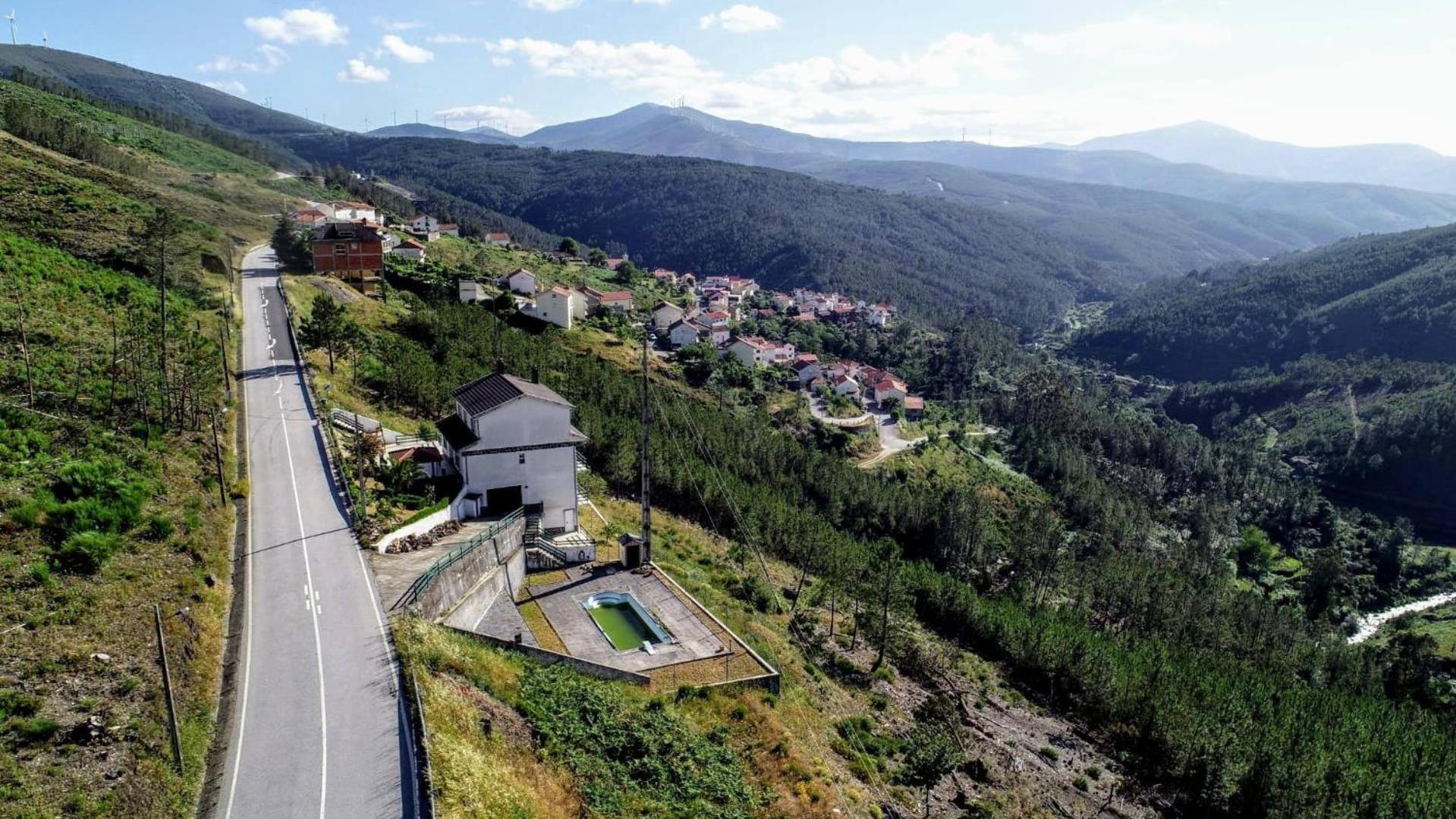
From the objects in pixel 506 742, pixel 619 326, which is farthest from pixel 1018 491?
pixel 506 742

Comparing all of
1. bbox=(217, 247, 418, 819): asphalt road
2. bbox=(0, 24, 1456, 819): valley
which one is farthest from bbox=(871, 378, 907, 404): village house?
bbox=(217, 247, 418, 819): asphalt road

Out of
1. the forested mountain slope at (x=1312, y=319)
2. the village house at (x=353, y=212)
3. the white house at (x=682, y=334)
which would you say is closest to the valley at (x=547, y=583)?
the village house at (x=353, y=212)

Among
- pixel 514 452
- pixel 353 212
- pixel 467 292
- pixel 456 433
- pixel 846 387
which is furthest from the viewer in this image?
pixel 846 387

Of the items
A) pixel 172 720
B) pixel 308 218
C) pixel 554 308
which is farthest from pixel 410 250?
pixel 172 720

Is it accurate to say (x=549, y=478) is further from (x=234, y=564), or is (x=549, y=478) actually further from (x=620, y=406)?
(x=620, y=406)

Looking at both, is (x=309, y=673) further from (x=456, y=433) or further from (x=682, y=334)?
(x=682, y=334)

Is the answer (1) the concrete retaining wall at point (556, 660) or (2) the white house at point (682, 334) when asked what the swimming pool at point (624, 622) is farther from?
(2) the white house at point (682, 334)

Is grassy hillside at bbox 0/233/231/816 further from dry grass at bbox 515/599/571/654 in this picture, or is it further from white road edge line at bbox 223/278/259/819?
dry grass at bbox 515/599/571/654
